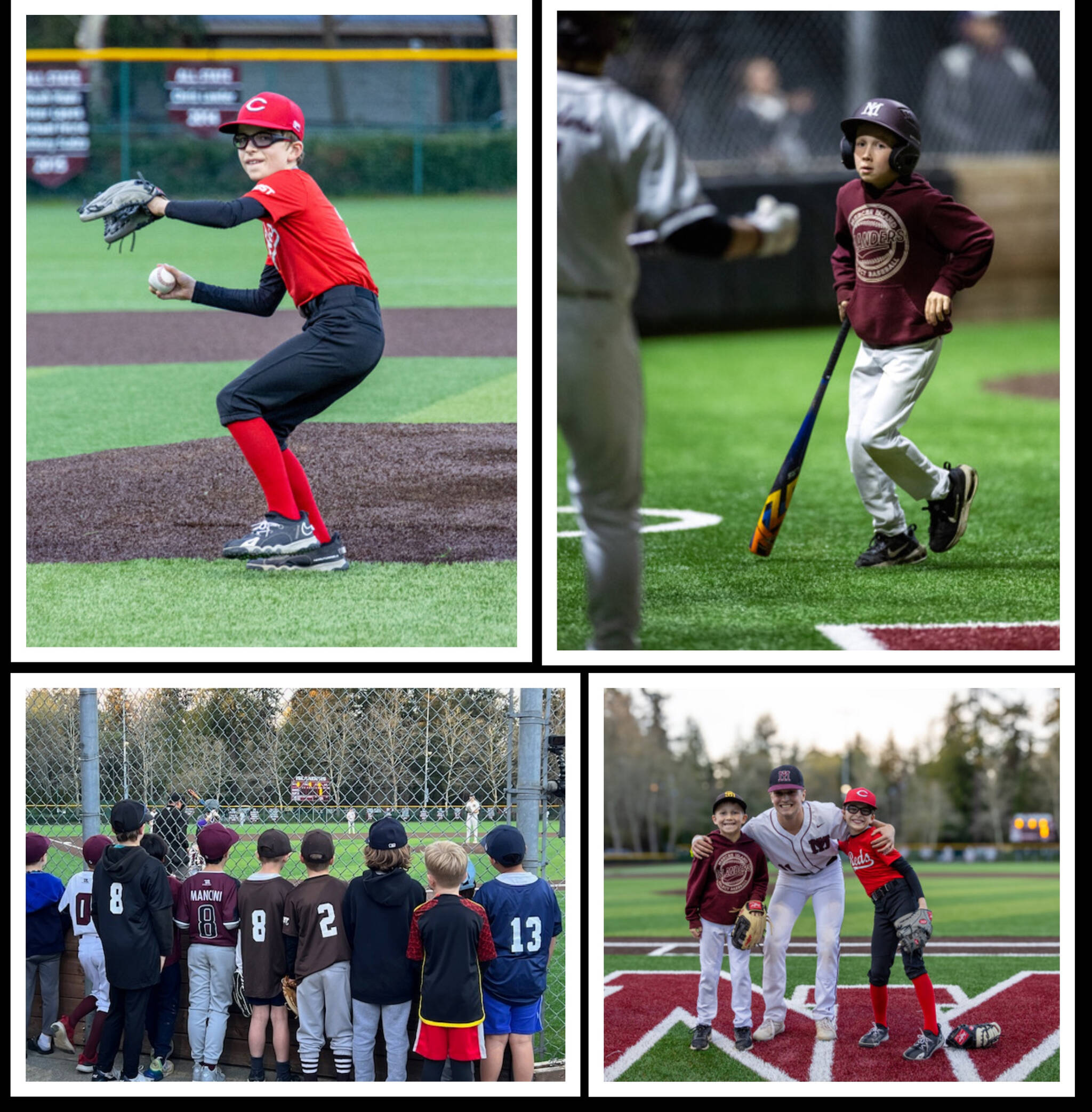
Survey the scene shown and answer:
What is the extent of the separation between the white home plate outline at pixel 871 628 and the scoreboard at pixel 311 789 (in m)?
1.70

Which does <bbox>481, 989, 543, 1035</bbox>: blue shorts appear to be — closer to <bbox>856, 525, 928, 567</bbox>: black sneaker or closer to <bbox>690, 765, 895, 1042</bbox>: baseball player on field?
<bbox>690, 765, 895, 1042</bbox>: baseball player on field

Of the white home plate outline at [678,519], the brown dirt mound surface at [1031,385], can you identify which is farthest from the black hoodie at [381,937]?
the brown dirt mound surface at [1031,385]

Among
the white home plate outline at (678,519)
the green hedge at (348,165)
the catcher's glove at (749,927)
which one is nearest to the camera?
the catcher's glove at (749,927)

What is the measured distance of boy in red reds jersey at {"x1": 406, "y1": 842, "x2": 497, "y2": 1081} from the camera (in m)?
3.71

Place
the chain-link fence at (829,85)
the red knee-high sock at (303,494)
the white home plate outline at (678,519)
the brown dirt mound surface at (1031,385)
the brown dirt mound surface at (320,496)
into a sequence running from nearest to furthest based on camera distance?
the brown dirt mound surface at (320,496), the red knee-high sock at (303,494), the white home plate outline at (678,519), the brown dirt mound surface at (1031,385), the chain-link fence at (829,85)

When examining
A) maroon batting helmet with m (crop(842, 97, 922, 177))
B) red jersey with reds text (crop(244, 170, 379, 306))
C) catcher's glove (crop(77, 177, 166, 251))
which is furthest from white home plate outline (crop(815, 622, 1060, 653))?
catcher's glove (crop(77, 177, 166, 251))

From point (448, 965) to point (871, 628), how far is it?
64.0 inches

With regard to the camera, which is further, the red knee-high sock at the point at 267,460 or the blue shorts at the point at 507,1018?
the red knee-high sock at the point at 267,460

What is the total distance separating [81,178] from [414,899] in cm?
1109

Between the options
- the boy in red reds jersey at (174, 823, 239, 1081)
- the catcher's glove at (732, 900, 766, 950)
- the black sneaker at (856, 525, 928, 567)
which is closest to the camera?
the boy in red reds jersey at (174, 823, 239, 1081)

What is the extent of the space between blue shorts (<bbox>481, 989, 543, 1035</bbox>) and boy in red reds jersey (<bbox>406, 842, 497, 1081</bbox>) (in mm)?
34

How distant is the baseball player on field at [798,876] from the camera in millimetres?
4172

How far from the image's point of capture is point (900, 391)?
13.9 ft

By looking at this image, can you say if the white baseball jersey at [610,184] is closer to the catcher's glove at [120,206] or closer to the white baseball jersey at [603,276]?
the white baseball jersey at [603,276]
